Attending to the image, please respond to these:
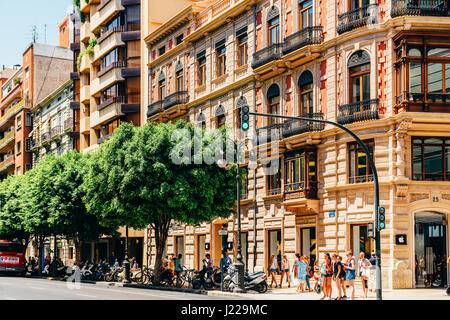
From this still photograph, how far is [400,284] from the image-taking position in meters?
29.6

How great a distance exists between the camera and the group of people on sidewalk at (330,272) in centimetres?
2609

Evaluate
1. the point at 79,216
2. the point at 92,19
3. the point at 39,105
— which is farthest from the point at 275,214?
the point at 39,105

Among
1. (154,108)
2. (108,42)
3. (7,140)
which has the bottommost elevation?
(154,108)

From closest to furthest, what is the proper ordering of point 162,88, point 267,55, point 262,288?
point 262,288
point 267,55
point 162,88

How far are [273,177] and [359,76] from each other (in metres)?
8.18

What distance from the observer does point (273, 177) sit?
3806 centimetres

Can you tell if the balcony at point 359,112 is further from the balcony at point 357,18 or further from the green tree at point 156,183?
the green tree at point 156,183

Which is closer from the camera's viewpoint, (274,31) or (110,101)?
(274,31)

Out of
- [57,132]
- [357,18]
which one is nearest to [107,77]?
[57,132]

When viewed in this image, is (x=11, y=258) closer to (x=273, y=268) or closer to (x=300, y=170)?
(x=273, y=268)

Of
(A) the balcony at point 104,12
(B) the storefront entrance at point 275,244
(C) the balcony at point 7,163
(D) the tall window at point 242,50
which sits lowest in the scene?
(B) the storefront entrance at point 275,244

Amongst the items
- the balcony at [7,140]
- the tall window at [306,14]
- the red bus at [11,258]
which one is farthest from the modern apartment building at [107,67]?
the balcony at [7,140]

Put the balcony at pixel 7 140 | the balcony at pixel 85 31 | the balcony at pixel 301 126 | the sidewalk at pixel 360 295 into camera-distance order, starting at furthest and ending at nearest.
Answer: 1. the balcony at pixel 7 140
2. the balcony at pixel 85 31
3. the balcony at pixel 301 126
4. the sidewalk at pixel 360 295

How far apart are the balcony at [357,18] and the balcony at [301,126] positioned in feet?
13.8
